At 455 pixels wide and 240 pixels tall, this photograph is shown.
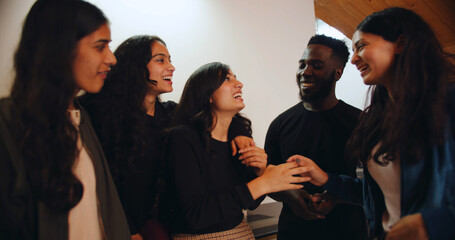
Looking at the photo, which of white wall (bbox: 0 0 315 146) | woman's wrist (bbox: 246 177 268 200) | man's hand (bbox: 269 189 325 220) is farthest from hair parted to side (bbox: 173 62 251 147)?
white wall (bbox: 0 0 315 146)

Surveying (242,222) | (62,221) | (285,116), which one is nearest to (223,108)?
(242,222)

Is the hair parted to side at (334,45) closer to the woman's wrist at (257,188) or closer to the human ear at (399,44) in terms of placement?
the human ear at (399,44)

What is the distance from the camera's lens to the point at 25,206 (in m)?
0.81

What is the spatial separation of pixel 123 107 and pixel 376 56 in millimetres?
1128

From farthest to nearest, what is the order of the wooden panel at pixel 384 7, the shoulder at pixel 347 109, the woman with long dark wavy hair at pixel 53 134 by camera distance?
the wooden panel at pixel 384 7 < the shoulder at pixel 347 109 < the woman with long dark wavy hair at pixel 53 134

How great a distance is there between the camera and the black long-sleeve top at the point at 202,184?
1.05 metres

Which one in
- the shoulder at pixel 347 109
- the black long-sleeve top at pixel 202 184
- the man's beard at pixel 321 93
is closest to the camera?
the black long-sleeve top at pixel 202 184

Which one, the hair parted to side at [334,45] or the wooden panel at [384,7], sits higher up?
the wooden panel at [384,7]

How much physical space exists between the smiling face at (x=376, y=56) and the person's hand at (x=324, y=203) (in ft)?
2.08

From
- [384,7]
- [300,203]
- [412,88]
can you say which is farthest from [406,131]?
[384,7]

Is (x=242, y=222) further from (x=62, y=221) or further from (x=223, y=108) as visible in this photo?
(x=62, y=221)

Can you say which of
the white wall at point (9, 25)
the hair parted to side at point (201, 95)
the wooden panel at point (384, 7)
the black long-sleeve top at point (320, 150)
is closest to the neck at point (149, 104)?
the hair parted to side at point (201, 95)

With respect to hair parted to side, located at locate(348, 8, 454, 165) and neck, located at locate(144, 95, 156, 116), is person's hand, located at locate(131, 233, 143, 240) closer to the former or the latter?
neck, located at locate(144, 95, 156, 116)

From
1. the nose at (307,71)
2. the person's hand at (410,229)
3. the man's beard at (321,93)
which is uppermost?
the nose at (307,71)
